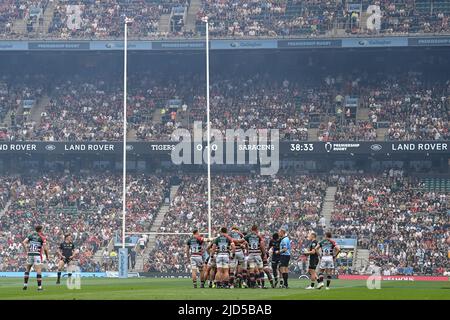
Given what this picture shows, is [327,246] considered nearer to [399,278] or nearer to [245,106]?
[399,278]

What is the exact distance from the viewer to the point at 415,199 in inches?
2554

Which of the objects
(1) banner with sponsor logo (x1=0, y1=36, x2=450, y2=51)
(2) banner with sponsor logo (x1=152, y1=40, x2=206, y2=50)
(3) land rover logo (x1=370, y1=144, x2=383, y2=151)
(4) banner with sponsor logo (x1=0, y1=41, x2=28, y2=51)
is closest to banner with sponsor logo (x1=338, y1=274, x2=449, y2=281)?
(3) land rover logo (x1=370, y1=144, x2=383, y2=151)

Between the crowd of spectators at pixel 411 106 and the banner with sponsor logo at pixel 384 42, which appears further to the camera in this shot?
the banner with sponsor logo at pixel 384 42

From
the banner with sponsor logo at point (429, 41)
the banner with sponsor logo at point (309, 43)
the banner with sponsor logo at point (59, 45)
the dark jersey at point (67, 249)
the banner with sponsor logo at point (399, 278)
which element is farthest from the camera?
the banner with sponsor logo at point (59, 45)

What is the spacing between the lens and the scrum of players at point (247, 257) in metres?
38.9

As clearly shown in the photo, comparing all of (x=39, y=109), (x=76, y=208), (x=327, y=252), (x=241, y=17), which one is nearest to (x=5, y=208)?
(x=76, y=208)

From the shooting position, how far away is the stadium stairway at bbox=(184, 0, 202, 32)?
72500mm

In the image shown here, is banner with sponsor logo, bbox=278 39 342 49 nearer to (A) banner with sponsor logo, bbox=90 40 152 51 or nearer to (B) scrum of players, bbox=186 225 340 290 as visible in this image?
(A) banner with sponsor logo, bbox=90 40 152 51

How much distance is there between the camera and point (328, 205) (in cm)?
6562

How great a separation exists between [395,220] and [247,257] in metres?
25.2

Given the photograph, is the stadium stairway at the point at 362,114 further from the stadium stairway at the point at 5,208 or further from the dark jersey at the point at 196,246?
the dark jersey at the point at 196,246

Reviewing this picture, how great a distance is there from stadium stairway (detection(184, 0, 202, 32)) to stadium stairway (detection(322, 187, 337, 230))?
1280cm

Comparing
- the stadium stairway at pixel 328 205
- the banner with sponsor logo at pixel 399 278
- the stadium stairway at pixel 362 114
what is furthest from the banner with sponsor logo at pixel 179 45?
the banner with sponsor logo at pixel 399 278

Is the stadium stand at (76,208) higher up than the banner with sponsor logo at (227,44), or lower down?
lower down
